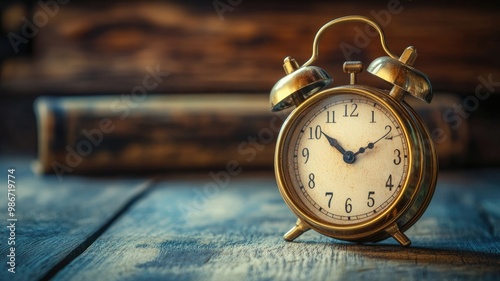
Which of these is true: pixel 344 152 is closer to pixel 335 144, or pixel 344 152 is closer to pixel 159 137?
pixel 335 144

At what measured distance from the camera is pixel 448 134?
327 cm

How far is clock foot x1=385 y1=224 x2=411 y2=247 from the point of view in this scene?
65.7 inches

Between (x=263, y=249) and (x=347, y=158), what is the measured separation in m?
0.30

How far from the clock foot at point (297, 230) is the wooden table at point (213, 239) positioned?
0.02 metres

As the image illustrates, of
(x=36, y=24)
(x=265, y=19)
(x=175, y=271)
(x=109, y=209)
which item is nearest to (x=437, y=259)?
(x=175, y=271)

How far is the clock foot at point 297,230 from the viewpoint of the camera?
1.75m

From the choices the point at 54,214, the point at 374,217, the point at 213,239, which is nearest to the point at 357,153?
the point at 374,217

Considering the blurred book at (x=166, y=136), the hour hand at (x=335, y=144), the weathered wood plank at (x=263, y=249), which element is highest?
the hour hand at (x=335, y=144)

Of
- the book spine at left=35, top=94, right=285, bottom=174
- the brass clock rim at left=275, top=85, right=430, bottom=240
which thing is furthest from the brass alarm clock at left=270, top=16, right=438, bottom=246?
the book spine at left=35, top=94, right=285, bottom=174

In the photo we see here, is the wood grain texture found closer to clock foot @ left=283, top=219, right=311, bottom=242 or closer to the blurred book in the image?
the blurred book

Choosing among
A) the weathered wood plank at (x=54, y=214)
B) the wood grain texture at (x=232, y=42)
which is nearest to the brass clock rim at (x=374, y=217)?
the weathered wood plank at (x=54, y=214)

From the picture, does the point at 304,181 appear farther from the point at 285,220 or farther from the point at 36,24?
the point at 36,24

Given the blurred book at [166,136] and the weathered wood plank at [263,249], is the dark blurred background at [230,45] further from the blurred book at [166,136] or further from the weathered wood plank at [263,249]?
the weathered wood plank at [263,249]

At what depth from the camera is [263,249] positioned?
5.63 ft
